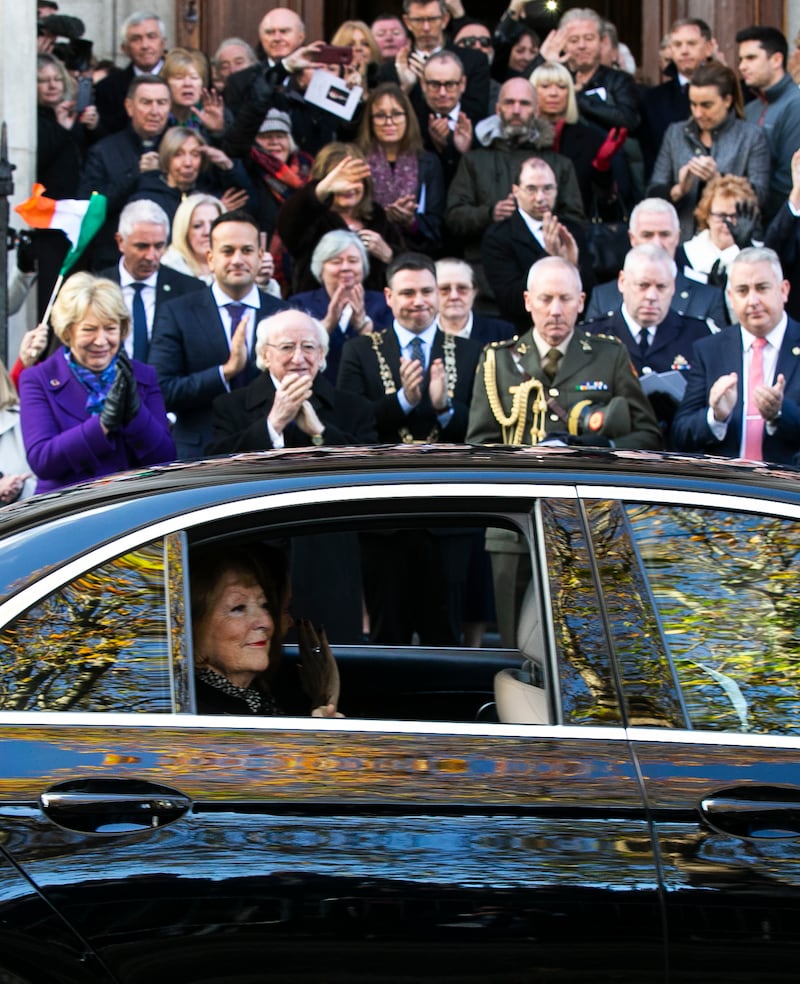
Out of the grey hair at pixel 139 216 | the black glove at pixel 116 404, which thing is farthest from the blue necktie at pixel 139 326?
the black glove at pixel 116 404

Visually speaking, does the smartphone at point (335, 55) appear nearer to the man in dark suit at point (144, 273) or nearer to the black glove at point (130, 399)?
the man in dark suit at point (144, 273)

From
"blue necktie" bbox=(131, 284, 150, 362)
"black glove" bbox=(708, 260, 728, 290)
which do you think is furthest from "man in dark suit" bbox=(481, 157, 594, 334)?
"blue necktie" bbox=(131, 284, 150, 362)

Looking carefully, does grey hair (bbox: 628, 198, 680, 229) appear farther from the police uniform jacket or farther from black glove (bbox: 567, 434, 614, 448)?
black glove (bbox: 567, 434, 614, 448)

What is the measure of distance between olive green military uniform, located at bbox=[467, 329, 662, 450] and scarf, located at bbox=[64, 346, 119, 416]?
1.63 meters

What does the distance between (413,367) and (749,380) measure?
161 cm

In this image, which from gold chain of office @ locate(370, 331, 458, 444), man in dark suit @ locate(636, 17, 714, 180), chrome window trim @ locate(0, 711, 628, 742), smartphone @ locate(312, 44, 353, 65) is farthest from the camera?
man in dark suit @ locate(636, 17, 714, 180)

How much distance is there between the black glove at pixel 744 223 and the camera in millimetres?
10039

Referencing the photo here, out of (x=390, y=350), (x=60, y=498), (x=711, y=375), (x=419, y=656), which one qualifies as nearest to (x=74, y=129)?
(x=390, y=350)

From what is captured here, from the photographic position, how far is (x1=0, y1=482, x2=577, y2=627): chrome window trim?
339cm

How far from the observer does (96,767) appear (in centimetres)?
322

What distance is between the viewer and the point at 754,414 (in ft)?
26.9

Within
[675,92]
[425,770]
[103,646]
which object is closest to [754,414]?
[675,92]

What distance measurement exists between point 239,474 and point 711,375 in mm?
5099

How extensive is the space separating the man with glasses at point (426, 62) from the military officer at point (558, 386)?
3.47 m
